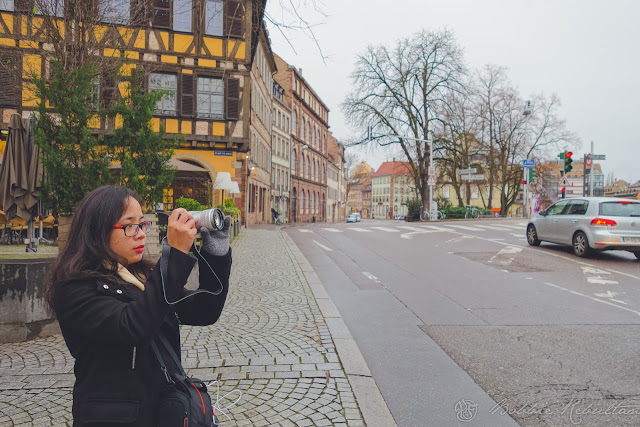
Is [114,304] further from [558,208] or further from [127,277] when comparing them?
[558,208]

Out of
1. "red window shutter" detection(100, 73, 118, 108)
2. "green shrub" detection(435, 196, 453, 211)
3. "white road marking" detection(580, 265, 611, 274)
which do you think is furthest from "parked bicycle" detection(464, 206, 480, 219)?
"red window shutter" detection(100, 73, 118, 108)

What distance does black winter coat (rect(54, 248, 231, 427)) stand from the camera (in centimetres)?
160

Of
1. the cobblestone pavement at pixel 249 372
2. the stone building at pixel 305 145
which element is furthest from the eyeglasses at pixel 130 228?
the stone building at pixel 305 145

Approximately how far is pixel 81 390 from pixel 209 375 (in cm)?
241

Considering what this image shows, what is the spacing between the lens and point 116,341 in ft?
5.28

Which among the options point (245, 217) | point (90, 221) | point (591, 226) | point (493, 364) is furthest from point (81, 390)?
point (245, 217)

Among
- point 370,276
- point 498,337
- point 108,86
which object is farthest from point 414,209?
point 498,337

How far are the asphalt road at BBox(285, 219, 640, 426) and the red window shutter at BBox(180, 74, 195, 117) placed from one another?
13400 mm

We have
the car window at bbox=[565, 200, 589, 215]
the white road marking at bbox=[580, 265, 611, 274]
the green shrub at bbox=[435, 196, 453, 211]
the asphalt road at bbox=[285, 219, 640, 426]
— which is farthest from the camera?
the green shrub at bbox=[435, 196, 453, 211]

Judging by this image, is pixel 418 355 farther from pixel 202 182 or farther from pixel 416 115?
pixel 416 115

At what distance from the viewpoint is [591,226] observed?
11578 millimetres

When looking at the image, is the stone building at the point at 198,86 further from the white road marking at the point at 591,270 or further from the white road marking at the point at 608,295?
the white road marking at the point at 608,295

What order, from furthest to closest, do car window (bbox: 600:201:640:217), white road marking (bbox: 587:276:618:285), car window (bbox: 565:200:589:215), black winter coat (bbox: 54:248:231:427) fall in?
1. car window (bbox: 565:200:589:215)
2. car window (bbox: 600:201:640:217)
3. white road marking (bbox: 587:276:618:285)
4. black winter coat (bbox: 54:248:231:427)

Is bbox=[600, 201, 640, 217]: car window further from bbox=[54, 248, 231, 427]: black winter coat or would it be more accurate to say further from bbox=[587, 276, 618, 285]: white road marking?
bbox=[54, 248, 231, 427]: black winter coat
